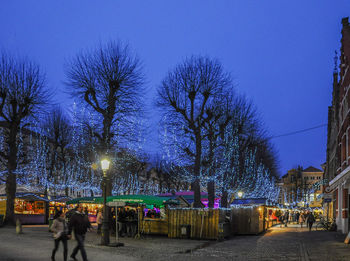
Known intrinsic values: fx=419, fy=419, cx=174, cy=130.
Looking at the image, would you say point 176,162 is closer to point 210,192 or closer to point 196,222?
point 210,192

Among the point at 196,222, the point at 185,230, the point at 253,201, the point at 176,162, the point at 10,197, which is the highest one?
the point at 176,162

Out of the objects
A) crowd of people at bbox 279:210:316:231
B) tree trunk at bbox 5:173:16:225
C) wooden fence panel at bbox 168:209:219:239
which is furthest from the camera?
crowd of people at bbox 279:210:316:231

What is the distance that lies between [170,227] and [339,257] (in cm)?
1169

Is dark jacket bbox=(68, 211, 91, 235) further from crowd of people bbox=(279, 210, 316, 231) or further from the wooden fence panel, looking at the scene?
crowd of people bbox=(279, 210, 316, 231)

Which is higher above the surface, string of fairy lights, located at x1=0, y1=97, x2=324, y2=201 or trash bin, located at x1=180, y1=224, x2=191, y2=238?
string of fairy lights, located at x1=0, y1=97, x2=324, y2=201

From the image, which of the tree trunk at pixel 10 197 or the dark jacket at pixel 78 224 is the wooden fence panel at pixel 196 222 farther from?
the dark jacket at pixel 78 224

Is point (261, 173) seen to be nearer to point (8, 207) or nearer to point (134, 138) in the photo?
point (134, 138)

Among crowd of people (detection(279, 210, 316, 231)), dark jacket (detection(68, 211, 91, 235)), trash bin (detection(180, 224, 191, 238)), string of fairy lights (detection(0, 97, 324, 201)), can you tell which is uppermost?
string of fairy lights (detection(0, 97, 324, 201))

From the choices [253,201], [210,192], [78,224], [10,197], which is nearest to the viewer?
[78,224]

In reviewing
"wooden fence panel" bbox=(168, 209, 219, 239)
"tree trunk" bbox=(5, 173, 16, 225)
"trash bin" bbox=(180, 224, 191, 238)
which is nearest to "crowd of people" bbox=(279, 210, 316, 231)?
"wooden fence panel" bbox=(168, 209, 219, 239)

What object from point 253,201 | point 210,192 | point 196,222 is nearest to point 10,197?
point 196,222

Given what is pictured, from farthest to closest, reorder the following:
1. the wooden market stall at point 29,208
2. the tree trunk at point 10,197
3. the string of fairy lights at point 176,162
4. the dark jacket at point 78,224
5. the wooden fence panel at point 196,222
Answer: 1. the wooden market stall at point 29,208
2. the string of fairy lights at point 176,162
3. the tree trunk at point 10,197
4. the wooden fence panel at point 196,222
5. the dark jacket at point 78,224

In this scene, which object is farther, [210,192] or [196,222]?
[210,192]

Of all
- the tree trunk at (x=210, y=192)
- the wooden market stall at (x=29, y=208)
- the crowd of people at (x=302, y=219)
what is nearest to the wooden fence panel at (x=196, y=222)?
the tree trunk at (x=210, y=192)
